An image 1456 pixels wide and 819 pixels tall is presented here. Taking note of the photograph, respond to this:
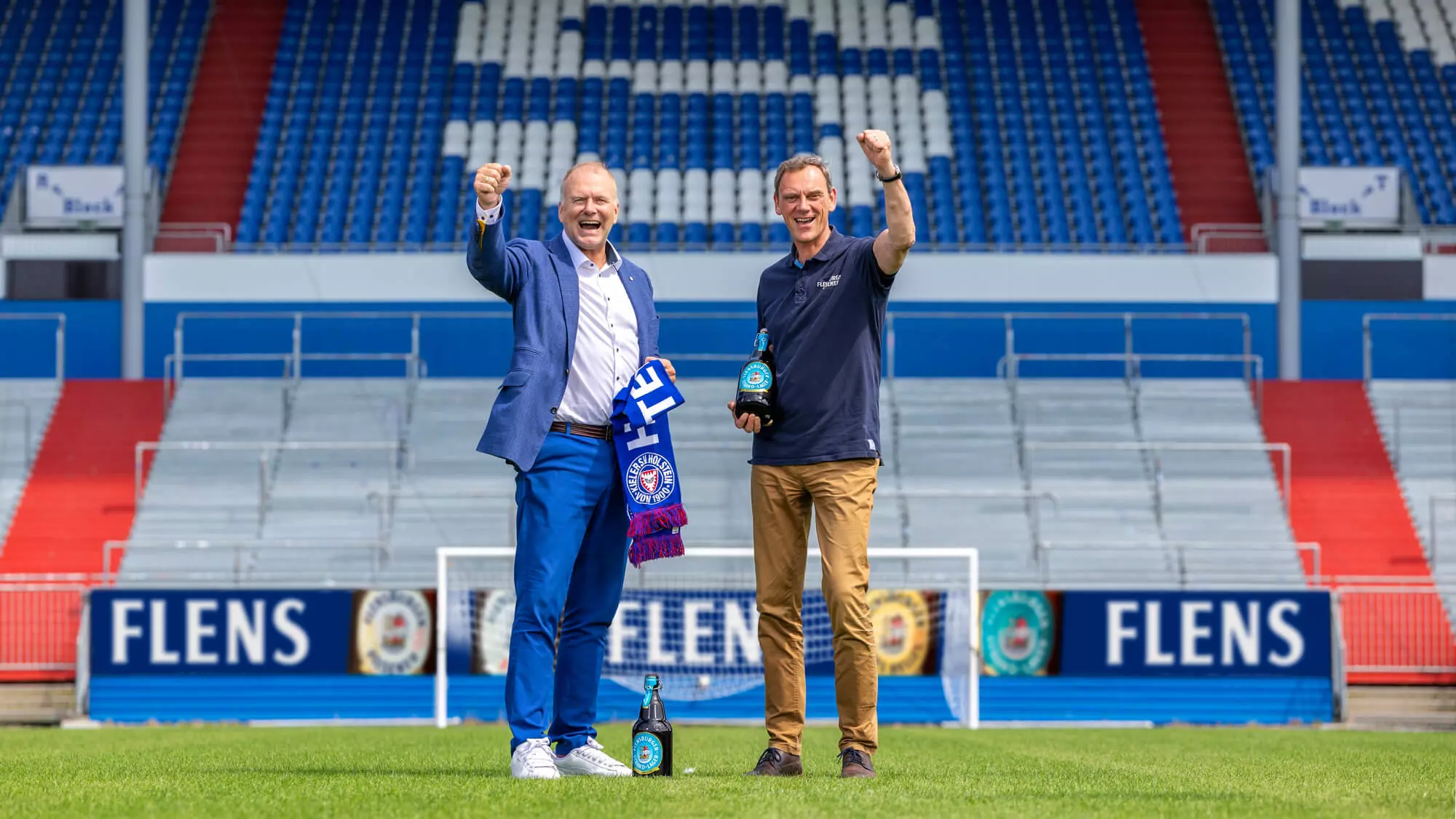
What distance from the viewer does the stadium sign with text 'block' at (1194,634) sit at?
12.2 meters

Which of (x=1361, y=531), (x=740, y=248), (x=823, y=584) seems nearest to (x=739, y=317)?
(x=740, y=248)

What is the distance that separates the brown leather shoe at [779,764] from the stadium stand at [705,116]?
14875mm

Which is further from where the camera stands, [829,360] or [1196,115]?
[1196,115]

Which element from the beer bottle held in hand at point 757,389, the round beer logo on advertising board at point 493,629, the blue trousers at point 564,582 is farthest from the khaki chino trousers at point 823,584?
the round beer logo on advertising board at point 493,629

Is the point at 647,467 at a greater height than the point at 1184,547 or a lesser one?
greater

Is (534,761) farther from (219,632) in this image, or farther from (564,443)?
(219,632)

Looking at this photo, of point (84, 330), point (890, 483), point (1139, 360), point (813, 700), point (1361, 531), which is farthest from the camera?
point (84, 330)

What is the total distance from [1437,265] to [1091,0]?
6727 millimetres

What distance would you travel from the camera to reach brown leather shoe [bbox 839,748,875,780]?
502 cm

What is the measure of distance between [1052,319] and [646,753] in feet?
48.9

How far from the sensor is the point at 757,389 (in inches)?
204

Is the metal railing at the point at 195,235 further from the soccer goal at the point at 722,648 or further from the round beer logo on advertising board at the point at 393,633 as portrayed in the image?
the soccer goal at the point at 722,648

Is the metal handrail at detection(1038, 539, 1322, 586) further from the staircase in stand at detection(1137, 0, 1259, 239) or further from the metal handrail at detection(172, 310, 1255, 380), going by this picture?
the staircase in stand at detection(1137, 0, 1259, 239)

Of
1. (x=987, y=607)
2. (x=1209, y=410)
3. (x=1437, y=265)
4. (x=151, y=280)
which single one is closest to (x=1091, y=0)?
(x=1437, y=265)
